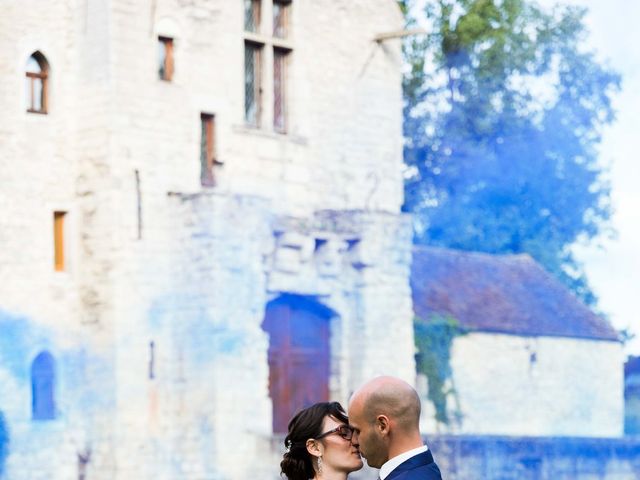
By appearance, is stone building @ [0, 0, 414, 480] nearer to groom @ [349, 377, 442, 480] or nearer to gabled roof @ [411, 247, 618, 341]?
gabled roof @ [411, 247, 618, 341]

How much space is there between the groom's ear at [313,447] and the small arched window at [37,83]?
1569cm

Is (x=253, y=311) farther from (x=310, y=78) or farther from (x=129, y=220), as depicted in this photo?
(x=310, y=78)

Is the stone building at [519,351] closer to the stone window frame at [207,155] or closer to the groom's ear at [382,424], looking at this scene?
the stone window frame at [207,155]

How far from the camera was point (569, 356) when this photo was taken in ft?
96.5

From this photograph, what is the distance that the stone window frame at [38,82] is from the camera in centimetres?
2138

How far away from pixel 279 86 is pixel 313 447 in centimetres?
1764

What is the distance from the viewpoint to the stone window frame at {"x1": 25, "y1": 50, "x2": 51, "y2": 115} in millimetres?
21375

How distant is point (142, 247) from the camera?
843 inches

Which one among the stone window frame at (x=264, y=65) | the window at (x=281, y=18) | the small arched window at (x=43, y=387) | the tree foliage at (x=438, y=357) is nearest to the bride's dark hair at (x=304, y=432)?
the small arched window at (x=43, y=387)

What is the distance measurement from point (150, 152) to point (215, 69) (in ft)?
5.10

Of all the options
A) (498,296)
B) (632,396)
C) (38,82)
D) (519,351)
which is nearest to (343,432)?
(38,82)

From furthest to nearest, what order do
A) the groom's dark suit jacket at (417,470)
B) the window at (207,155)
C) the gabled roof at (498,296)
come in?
the gabled roof at (498,296)
the window at (207,155)
the groom's dark suit jacket at (417,470)

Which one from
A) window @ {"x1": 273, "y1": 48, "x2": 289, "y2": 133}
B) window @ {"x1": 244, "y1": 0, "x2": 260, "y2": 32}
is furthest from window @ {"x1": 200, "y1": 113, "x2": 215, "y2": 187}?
window @ {"x1": 244, "y1": 0, "x2": 260, "y2": 32}

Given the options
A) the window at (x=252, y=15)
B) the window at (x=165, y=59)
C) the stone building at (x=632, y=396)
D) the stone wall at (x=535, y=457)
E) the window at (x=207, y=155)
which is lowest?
the stone building at (x=632, y=396)
